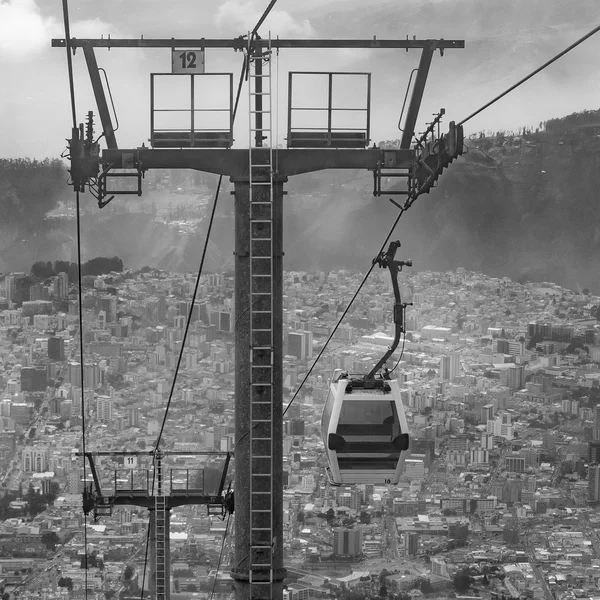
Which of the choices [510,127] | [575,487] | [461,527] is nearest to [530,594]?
[461,527]

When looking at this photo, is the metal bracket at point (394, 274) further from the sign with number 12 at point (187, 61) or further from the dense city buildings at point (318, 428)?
the dense city buildings at point (318, 428)

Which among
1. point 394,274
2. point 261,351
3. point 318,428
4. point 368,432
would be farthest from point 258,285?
point 318,428

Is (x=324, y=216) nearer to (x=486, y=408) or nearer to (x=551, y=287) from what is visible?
(x=486, y=408)

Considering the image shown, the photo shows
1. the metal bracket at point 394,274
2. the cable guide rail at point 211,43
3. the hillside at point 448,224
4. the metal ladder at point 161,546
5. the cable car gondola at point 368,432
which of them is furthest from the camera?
the hillside at point 448,224

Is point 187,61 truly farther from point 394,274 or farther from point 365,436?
point 365,436

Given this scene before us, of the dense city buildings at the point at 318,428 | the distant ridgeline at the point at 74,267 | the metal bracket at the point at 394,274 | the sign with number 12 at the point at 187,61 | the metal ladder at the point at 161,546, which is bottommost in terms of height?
the dense city buildings at the point at 318,428

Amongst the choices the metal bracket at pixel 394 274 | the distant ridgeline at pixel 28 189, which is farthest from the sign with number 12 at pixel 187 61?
the distant ridgeline at pixel 28 189
